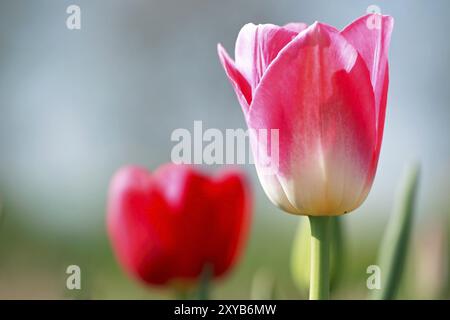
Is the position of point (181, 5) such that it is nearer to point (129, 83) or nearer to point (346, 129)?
point (129, 83)

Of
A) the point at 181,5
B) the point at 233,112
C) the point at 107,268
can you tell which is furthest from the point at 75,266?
the point at 181,5

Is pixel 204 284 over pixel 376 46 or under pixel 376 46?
under

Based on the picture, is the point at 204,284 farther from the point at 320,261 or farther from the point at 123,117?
the point at 123,117

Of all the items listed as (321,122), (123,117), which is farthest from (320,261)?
(123,117)

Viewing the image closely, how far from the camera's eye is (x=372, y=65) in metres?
0.31

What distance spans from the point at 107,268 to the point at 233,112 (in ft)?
0.62

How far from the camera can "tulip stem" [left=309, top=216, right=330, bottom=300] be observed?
0.98 ft

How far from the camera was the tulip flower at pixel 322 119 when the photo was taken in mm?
299

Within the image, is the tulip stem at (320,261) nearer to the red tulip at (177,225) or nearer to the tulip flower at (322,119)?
the tulip flower at (322,119)

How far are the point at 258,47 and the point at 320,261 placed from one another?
0.33ft

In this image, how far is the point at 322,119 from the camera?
0.30 meters

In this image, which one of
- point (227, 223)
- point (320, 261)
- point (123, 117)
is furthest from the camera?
point (123, 117)

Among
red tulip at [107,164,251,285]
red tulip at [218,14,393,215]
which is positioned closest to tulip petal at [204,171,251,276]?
red tulip at [107,164,251,285]

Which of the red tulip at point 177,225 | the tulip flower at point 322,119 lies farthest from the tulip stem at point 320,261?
the red tulip at point 177,225
